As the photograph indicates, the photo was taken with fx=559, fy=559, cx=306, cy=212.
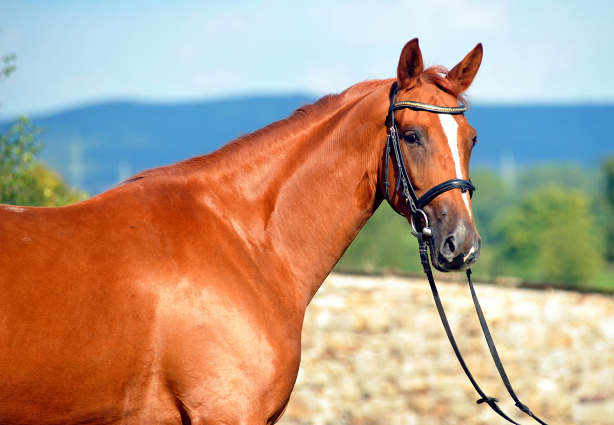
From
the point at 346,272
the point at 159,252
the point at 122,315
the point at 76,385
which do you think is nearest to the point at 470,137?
the point at 159,252

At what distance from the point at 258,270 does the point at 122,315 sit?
27.1 inches

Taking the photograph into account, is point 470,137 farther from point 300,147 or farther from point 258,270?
point 258,270

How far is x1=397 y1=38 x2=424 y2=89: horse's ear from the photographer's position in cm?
276

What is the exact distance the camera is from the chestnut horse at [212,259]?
2344mm

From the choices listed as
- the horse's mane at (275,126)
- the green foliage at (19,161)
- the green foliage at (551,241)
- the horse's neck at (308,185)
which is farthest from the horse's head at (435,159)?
the green foliage at (551,241)

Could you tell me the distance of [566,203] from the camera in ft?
108

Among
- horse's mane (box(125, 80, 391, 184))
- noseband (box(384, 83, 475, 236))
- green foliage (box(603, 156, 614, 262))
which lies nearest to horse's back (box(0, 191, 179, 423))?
horse's mane (box(125, 80, 391, 184))

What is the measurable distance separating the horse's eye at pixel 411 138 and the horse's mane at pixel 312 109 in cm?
29

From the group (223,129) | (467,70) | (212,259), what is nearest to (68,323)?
(212,259)

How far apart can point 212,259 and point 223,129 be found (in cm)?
14416

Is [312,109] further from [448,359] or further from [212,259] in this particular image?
[448,359]

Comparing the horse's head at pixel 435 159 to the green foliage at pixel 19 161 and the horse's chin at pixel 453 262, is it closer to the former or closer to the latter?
the horse's chin at pixel 453 262

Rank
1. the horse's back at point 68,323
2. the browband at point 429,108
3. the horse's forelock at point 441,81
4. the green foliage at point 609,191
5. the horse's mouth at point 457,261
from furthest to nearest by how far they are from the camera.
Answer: the green foliage at point 609,191, the horse's forelock at point 441,81, the browband at point 429,108, the horse's mouth at point 457,261, the horse's back at point 68,323

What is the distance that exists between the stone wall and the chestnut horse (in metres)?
4.91
